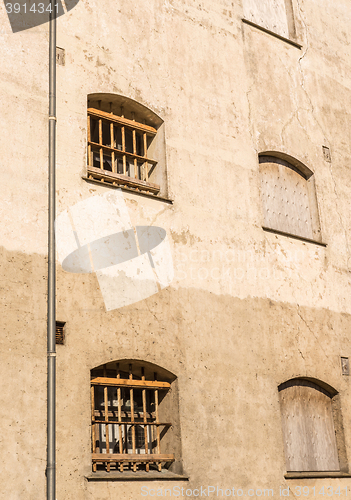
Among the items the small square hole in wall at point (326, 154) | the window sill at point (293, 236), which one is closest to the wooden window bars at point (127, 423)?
the window sill at point (293, 236)

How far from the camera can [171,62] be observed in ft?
31.3

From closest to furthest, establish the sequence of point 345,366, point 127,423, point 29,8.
Result: point 127,423
point 29,8
point 345,366

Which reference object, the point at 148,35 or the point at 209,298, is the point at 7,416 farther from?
the point at 148,35

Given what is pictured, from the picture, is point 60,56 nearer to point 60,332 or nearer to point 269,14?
point 60,332

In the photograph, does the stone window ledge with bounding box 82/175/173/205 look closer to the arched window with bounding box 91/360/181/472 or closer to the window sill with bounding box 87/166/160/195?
the window sill with bounding box 87/166/160/195

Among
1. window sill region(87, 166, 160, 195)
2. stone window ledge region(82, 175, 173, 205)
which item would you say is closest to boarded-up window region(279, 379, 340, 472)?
stone window ledge region(82, 175, 173, 205)

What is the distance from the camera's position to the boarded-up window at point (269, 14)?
11.3 m

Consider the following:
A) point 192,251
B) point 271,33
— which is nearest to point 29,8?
point 192,251

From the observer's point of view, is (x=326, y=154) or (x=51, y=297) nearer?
(x=51, y=297)

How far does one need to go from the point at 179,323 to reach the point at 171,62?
4.02 metres

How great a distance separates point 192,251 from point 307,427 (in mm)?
3132

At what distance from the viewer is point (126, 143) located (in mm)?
9219

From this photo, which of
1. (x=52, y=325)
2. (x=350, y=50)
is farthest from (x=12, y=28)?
(x=350, y=50)

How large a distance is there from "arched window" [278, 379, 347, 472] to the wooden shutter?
99.3 inches
